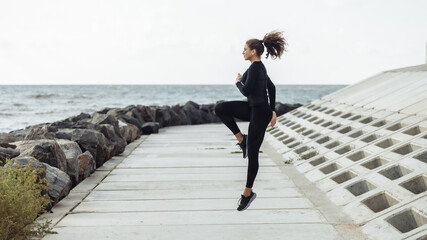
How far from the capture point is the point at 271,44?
605 cm

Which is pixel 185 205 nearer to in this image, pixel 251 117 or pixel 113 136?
pixel 251 117

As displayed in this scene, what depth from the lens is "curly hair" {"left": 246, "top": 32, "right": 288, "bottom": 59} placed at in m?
6.02

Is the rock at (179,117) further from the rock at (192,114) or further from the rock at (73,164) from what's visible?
the rock at (73,164)

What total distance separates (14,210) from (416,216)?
3904mm

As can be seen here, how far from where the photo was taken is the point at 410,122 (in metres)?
9.47

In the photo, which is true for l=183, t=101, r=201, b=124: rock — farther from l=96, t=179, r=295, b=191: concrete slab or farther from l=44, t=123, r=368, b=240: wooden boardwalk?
l=96, t=179, r=295, b=191: concrete slab

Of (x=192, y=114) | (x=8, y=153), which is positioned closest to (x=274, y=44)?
(x=8, y=153)

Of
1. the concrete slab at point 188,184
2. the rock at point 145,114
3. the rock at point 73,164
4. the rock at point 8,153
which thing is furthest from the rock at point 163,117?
the rock at point 8,153

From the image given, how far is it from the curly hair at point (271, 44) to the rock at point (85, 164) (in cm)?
402

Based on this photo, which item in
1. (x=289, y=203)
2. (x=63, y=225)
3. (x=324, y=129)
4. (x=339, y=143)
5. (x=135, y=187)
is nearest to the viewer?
(x=63, y=225)

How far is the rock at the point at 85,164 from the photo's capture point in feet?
28.6

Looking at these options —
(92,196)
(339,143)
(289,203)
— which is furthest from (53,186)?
(339,143)

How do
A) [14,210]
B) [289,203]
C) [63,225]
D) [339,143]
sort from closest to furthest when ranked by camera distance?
[14,210] < [63,225] < [289,203] < [339,143]

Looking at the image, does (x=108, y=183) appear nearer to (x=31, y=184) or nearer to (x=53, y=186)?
(x=53, y=186)
